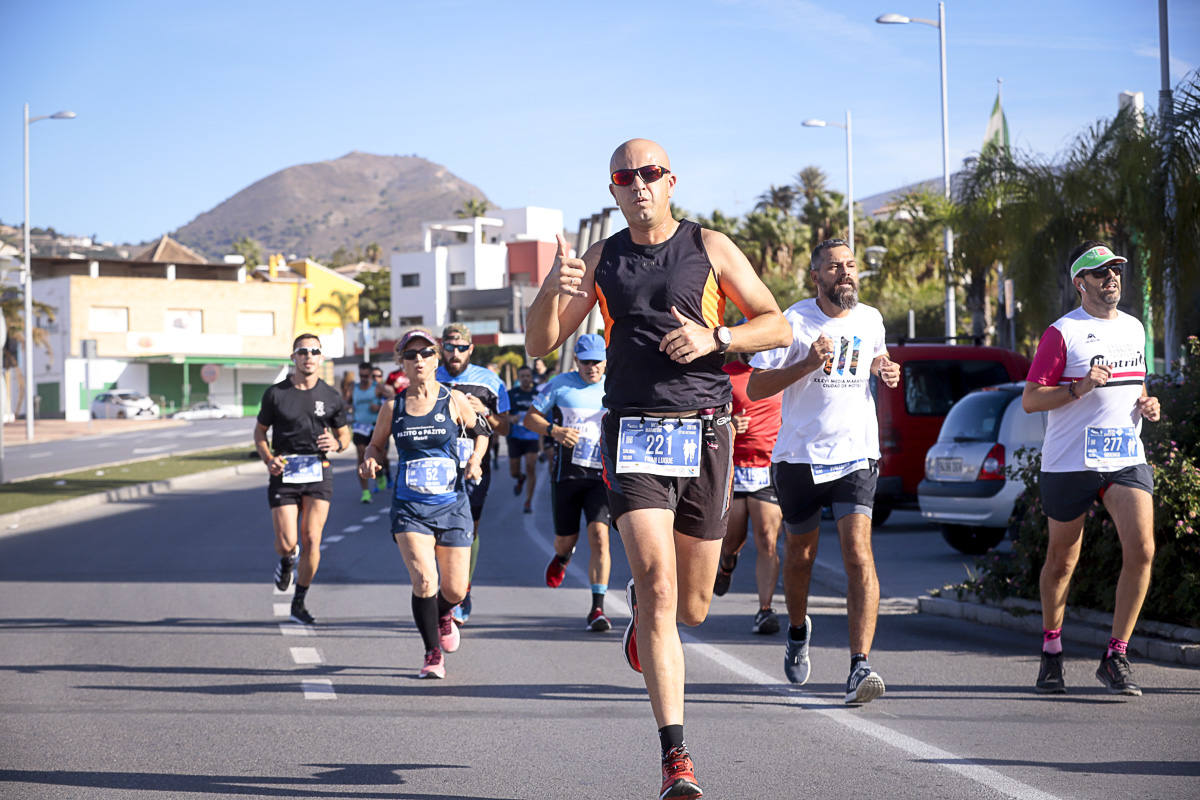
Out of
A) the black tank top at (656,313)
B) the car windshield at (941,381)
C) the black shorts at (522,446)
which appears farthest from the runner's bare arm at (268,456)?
the black shorts at (522,446)

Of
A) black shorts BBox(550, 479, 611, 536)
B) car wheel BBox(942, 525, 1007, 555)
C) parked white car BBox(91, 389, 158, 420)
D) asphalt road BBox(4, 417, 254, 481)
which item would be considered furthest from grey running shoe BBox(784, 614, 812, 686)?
parked white car BBox(91, 389, 158, 420)

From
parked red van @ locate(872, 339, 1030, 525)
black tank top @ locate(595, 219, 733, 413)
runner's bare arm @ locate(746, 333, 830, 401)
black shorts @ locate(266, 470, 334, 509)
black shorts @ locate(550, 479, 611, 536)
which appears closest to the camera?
black tank top @ locate(595, 219, 733, 413)

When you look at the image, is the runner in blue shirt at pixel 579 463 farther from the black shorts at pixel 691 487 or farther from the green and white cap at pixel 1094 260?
the black shorts at pixel 691 487

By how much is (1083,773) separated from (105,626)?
292 inches

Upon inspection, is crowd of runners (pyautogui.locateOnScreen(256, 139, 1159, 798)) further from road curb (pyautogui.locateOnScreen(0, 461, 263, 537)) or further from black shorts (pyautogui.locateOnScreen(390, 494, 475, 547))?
road curb (pyautogui.locateOnScreen(0, 461, 263, 537))

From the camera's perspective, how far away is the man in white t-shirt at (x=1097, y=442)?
709 cm

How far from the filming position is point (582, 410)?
1023 cm

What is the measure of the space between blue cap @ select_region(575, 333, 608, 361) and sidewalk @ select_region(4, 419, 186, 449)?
149 feet

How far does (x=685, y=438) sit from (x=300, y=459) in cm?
578

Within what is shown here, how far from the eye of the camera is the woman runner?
26.9 ft

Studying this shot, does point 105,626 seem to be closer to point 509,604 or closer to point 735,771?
point 509,604

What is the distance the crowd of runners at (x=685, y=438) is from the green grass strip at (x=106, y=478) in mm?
13966

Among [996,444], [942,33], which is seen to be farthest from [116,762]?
[942,33]

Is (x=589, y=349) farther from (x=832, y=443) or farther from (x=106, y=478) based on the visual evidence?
(x=106, y=478)
